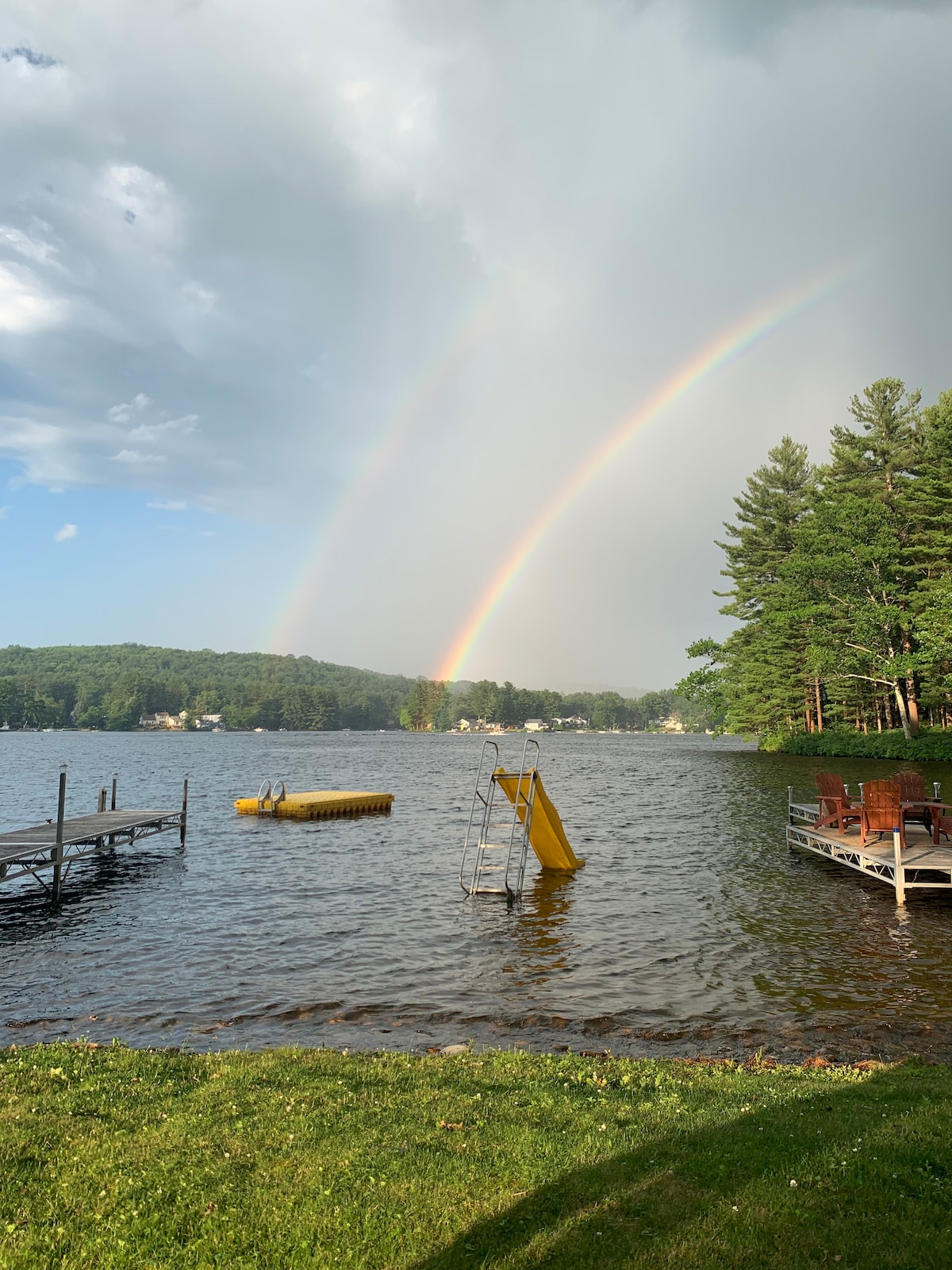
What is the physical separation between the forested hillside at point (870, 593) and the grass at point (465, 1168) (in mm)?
44501

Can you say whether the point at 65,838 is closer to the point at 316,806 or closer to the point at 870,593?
the point at 316,806

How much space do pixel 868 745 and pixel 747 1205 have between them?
61.5 m

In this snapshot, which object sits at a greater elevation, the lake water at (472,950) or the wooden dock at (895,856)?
the wooden dock at (895,856)

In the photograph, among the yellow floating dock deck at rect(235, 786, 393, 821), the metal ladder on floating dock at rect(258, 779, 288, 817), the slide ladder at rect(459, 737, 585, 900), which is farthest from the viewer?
the metal ladder on floating dock at rect(258, 779, 288, 817)

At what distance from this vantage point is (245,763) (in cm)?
8362

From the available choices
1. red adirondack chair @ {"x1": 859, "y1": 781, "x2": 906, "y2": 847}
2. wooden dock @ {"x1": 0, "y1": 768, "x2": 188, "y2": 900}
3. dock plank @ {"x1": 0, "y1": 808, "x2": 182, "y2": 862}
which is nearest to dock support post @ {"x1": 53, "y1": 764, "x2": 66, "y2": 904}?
wooden dock @ {"x1": 0, "y1": 768, "x2": 188, "y2": 900}

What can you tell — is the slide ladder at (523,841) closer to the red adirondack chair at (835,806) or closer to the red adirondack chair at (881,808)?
the red adirondack chair at (835,806)

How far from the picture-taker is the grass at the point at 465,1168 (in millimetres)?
4500

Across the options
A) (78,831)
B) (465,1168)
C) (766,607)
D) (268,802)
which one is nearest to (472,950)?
(465,1168)

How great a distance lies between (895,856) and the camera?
58.2 ft

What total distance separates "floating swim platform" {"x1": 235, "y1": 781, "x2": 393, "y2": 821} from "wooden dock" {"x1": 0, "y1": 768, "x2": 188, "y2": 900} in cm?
518

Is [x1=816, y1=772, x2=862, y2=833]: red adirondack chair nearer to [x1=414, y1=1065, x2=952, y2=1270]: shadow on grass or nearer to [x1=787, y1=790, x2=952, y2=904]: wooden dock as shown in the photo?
[x1=787, y1=790, x2=952, y2=904]: wooden dock

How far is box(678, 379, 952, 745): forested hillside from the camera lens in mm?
52156

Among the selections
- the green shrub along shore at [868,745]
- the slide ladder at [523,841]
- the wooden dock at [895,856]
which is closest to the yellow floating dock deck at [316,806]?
the slide ladder at [523,841]
